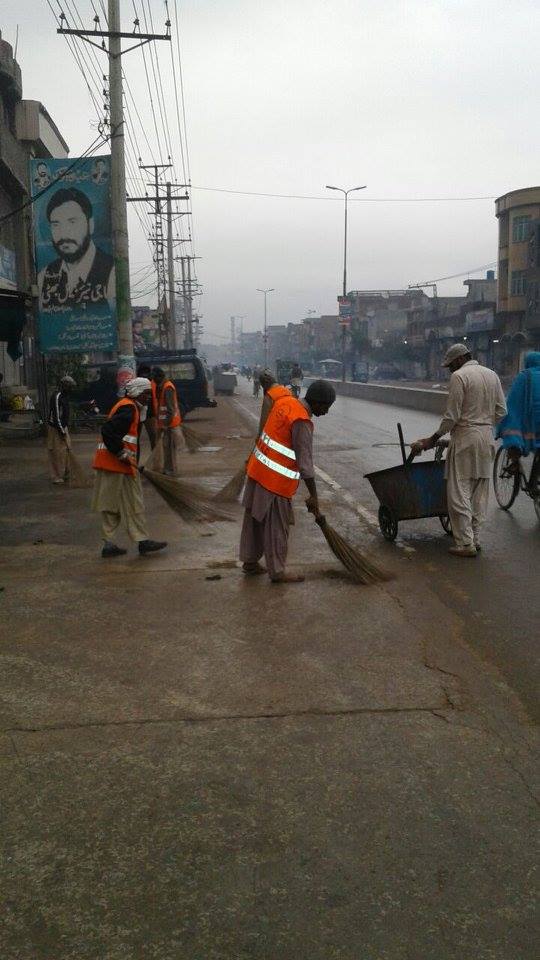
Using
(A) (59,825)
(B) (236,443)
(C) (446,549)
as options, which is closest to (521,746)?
(A) (59,825)

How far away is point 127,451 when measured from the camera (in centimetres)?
723

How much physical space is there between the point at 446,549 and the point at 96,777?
192 inches

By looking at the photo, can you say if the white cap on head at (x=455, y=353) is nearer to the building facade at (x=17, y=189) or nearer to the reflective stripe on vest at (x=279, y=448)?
the reflective stripe on vest at (x=279, y=448)

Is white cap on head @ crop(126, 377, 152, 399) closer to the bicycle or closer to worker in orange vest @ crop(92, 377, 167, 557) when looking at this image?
worker in orange vest @ crop(92, 377, 167, 557)

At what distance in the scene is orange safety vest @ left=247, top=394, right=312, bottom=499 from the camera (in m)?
6.35

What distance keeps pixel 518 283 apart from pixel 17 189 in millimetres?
39763

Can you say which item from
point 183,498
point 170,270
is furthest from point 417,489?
point 170,270

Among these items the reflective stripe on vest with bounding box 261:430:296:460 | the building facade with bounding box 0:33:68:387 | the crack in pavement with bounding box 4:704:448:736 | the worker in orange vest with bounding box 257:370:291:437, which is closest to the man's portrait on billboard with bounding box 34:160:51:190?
the building facade with bounding box 0:33:68:387

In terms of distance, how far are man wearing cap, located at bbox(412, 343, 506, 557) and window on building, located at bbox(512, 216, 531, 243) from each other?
2080 inches

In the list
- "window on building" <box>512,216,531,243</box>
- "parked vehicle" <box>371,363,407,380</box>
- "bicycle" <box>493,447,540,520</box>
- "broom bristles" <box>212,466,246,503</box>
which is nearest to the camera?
"bicycle" <box>493,447,540,520</box>

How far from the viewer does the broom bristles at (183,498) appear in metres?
8.15

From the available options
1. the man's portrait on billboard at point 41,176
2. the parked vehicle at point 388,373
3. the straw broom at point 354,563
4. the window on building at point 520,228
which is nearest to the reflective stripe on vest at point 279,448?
the straw broom at point 354,563

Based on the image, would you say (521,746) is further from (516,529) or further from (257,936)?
(516,529)

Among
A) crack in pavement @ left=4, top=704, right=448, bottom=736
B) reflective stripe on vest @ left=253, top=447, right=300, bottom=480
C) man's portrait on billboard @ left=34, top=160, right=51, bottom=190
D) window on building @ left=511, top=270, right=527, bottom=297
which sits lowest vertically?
crack in pavement @ left=4, top=704, right=448, bottom=736
